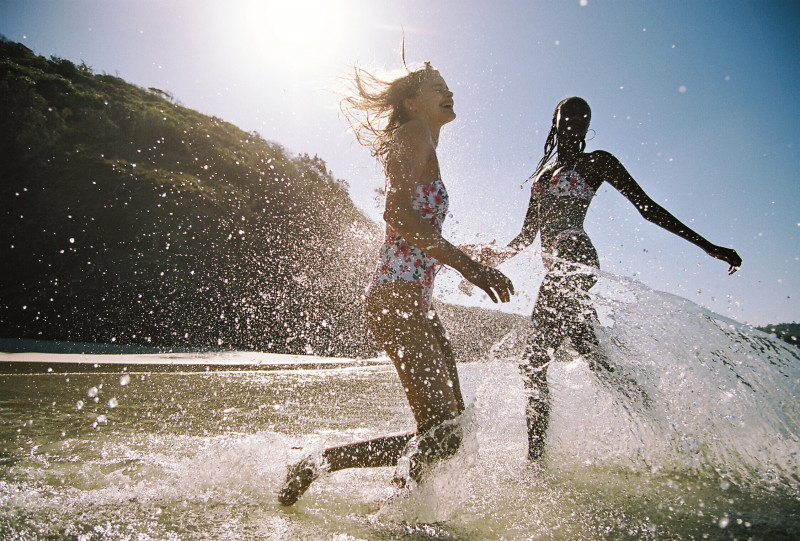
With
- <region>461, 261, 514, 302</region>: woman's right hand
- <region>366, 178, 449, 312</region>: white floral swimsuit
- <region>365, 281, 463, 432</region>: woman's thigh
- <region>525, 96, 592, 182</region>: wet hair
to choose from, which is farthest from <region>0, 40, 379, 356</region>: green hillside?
<region>461, 261, 514, 302</region>: woman's right hand

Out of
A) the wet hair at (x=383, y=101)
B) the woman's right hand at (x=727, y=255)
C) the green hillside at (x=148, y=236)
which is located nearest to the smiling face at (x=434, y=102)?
the wet hair at (x=383, y=101)

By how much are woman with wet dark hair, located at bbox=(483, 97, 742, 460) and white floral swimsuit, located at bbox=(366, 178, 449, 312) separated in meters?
0.67

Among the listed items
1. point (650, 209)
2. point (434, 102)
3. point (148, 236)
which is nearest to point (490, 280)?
point (434, 102)

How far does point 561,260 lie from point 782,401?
1.26 meters

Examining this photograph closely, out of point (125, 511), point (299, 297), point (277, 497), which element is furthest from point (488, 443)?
Result: point (299, 297)

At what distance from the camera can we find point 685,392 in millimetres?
2414

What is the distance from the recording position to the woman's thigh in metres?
1.75

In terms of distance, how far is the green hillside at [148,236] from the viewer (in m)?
15.6

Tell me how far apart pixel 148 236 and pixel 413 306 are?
63.2 ft

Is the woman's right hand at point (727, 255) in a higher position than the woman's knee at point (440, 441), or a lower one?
higher

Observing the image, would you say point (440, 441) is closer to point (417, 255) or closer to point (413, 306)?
point (413, 306)

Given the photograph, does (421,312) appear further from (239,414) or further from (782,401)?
(239,414)

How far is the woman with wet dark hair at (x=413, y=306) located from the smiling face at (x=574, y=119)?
1.29 metres

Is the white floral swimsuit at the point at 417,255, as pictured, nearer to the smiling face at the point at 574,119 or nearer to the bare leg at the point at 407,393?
the bare leg at the point at 407,393
